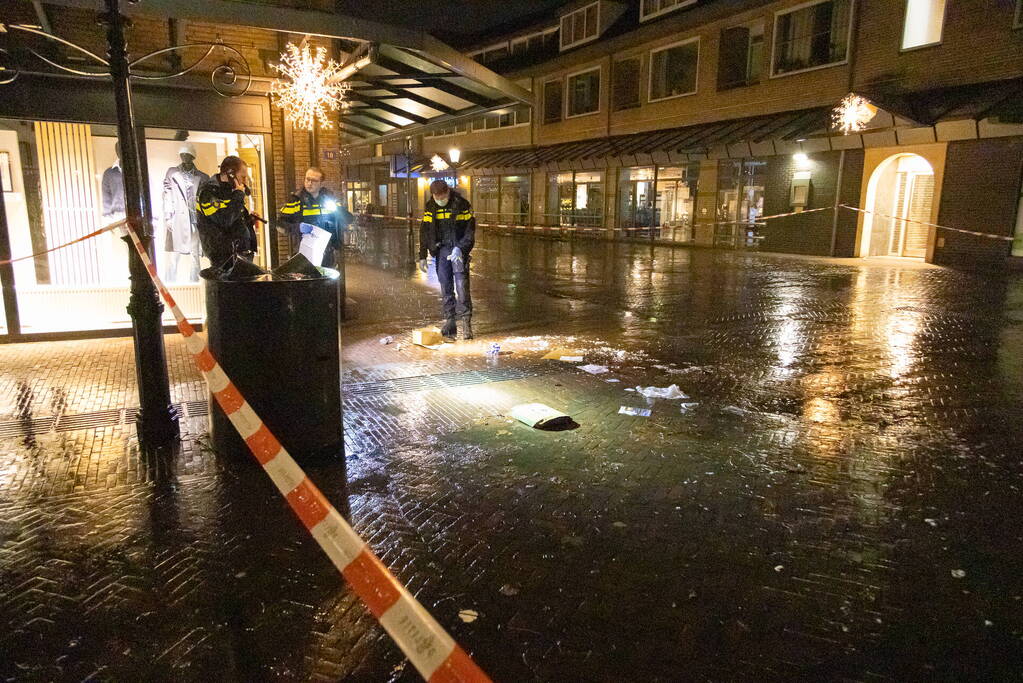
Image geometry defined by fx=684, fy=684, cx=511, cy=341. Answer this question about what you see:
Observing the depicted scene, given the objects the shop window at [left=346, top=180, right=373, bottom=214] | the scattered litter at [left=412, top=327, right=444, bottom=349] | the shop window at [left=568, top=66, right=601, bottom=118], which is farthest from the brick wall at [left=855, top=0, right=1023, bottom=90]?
the shop window at [left=346, top=180, right=373, bottom=214]

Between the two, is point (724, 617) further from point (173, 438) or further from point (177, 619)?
point (173, 438)

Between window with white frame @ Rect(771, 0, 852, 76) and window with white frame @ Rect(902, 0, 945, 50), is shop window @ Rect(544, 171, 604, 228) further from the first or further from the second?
window with white frame @ Rect(902, 0, 945, 50)

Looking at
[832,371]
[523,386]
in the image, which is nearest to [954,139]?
[832,371]

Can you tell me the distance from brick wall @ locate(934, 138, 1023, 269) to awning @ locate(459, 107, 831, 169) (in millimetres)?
3739

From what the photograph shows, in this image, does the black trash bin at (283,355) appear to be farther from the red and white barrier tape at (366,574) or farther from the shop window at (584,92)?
the shop window at (584,92)

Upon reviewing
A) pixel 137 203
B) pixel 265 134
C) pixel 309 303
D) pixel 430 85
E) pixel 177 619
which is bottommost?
pixel 177 619

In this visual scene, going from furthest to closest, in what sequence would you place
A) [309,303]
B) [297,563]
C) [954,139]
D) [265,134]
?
[954,139], [265,134], [309,303], [297,563]

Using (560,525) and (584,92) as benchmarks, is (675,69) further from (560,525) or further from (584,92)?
(560,525)

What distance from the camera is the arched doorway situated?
19328 millimetres

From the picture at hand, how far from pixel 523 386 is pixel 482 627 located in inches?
151

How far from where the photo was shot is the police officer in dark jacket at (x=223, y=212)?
711 centimetres

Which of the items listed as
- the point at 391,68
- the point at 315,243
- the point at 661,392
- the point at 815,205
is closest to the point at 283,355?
the point at 661,392

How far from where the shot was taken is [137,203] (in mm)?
4855

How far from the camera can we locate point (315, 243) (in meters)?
8.09
